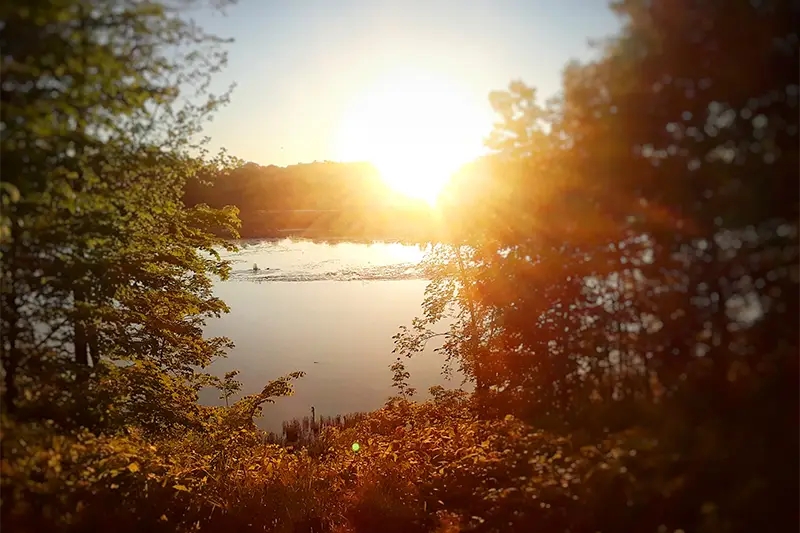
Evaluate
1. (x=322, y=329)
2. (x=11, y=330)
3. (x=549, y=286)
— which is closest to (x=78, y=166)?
(x=11, y=330)

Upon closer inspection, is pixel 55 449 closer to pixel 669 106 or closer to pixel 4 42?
pixel 4 42

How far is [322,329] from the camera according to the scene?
31500mm

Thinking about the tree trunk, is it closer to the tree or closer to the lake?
the tree

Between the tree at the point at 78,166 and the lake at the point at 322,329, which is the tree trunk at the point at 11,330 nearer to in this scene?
the tree at the point at 78,166

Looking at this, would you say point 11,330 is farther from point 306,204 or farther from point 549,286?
point 306,204

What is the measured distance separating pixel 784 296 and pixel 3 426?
7.17 metres

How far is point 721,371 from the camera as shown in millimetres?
4531

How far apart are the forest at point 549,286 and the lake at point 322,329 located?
1200 centimetres

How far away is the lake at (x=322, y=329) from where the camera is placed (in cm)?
2384

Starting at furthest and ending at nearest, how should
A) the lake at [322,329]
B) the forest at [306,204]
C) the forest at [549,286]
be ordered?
the forest at [306,204], the lake at [322,329], the forest at [549,286]

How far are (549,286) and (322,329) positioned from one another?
1010 inches

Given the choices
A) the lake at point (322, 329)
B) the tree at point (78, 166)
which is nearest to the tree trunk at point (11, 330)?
the tree at point (78, 166)

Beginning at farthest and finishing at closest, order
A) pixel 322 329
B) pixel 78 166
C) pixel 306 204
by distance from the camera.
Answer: pixel 306 204 → pixel 322 329 → pixel 78 166

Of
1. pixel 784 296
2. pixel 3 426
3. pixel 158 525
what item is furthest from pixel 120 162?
pixel 784 296
